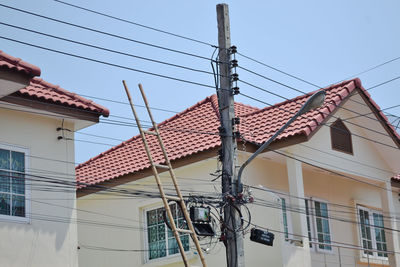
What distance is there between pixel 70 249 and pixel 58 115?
2744mm

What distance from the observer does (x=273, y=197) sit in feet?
60.5

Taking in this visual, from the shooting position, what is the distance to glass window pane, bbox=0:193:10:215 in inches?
611

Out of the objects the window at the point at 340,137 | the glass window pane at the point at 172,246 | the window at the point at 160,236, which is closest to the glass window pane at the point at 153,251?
the window at the point at 160,236

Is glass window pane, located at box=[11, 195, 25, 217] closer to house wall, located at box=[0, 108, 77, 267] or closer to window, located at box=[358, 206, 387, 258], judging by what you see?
house wall, located at box=[0, 108, 77, 267]

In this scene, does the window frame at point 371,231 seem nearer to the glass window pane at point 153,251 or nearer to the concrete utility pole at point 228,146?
the glass window pane at point 153,251

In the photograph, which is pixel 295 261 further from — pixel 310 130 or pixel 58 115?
pixel 58 115

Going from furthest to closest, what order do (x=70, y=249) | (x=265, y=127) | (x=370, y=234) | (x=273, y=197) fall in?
(x=370, y=234), (x=265, y=127), (x=273, y=197), (x=70, y=249)

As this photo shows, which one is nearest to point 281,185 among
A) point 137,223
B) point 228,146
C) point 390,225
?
point 137,223

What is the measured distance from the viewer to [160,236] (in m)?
21.0

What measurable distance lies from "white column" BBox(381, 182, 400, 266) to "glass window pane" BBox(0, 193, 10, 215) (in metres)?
11.5

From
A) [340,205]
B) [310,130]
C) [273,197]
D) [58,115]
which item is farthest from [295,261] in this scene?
[58,115]

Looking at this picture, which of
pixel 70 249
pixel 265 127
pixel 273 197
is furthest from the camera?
pixel 265 127

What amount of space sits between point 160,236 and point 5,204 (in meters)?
6.15

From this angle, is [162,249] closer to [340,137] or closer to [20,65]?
[340,137]
